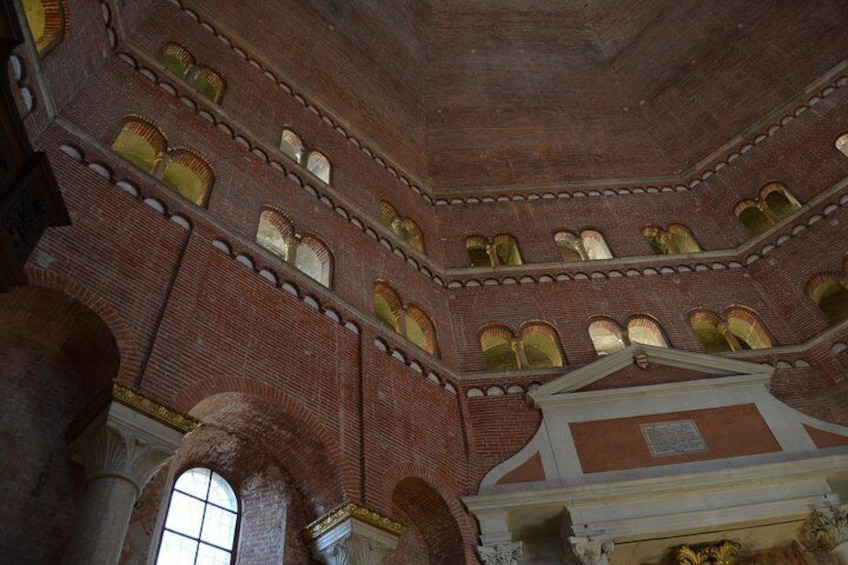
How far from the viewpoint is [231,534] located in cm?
895

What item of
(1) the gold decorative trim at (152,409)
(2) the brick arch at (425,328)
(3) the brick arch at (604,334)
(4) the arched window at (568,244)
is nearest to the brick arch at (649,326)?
(3) the brick arch at (604,334)

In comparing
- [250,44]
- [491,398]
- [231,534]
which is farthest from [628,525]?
[250,44]

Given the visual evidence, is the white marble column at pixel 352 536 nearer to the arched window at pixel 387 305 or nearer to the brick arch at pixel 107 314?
the brick arch at pixel 107 314

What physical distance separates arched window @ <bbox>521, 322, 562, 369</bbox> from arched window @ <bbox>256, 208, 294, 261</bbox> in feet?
16.6

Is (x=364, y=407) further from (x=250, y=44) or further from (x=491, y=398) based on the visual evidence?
(x=250, y=44)

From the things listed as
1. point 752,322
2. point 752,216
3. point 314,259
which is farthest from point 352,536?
point 752,216

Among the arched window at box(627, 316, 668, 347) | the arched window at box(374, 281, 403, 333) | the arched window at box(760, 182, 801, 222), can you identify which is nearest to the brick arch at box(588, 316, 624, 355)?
the arched window at box(627, 316, 668, 347)

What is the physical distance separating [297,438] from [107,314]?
294cm

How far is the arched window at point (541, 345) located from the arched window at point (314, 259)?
4.26 meters

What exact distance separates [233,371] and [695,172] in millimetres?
14032

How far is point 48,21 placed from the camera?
31.3 ft

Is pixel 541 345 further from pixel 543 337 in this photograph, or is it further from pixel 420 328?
pixel 420 328

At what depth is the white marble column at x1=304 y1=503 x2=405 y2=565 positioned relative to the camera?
8.43 meters

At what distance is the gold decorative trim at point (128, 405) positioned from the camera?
23.1 feet
